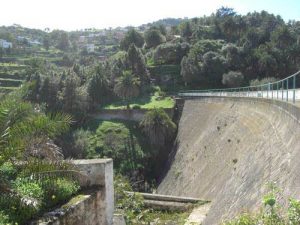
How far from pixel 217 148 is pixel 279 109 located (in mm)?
12173

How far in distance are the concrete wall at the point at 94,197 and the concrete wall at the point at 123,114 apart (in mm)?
46688

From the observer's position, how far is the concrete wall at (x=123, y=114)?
198 feet

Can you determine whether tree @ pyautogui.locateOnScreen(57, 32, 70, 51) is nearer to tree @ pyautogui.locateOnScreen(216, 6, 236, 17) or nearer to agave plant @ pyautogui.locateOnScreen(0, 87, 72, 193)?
tree @ pyautogui.locateOnScreen(216, 6, 236, 17)

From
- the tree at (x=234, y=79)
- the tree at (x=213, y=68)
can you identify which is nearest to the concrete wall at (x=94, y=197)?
the tree at (x=234, y=79)

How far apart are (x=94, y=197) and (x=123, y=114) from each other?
162ft

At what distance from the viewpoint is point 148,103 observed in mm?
63625

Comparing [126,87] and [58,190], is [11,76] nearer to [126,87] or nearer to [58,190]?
[126,87]

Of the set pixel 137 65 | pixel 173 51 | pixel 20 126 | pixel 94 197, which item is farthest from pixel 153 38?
pixel 20 126

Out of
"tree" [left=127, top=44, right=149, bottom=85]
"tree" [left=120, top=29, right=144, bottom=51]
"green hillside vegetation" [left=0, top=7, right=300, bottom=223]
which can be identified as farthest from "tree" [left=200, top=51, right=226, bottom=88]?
"tree" [left=120, top=29, right=144, bottom=51]

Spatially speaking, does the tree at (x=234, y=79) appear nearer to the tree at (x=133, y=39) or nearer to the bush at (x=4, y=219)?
the tree at (x=133, y=39)

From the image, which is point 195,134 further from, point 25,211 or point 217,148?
point 25,211

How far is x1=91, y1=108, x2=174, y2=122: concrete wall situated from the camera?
6023cm

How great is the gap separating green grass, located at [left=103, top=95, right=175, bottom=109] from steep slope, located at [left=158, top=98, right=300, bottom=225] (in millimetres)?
11450

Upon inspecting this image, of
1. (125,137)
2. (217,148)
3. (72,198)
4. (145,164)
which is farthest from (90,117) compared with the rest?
(72,198)
